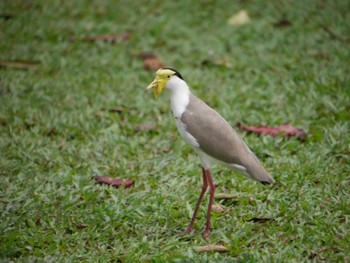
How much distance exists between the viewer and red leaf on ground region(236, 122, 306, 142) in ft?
20.3

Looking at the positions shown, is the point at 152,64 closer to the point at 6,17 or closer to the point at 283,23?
the point at 283,23

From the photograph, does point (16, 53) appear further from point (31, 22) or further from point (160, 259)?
point (160, 259)

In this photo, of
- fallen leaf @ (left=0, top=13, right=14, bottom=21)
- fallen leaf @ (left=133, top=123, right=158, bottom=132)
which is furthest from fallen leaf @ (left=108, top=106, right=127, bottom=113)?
fallen leaf @ (left=0, top=13, right=14, bottom=21)

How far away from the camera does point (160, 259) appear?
421cm

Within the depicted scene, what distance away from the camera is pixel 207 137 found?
15.0 ft

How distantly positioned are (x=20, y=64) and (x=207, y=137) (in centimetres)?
454

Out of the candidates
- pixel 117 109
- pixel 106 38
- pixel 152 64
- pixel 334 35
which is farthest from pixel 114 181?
pixel 334 35

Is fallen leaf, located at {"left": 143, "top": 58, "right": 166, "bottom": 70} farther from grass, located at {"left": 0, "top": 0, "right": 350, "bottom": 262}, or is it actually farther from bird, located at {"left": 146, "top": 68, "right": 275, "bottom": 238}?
bird, located at {"left": 146, "top": 68, "right": 275, "bottom": 238}

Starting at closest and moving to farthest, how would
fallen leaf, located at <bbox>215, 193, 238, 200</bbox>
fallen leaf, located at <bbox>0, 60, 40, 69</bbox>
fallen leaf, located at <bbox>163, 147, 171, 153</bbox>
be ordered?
fallen leaf, located at <bbox>215, 193, 238, 200</bbox> → fallen leaf, located at <bbox>163, 147, 171, 153</bbox> → fallen leaf, located at <bbox>0, 60, 40, 69</bbox>

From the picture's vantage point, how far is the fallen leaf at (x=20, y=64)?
8.09 meters

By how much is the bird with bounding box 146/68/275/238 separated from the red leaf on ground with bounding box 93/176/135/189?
0.95 m

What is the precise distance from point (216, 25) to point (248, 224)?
554cm

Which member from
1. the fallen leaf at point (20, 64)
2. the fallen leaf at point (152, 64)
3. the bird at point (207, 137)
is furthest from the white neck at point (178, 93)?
the fallen leaf at point (20, 64)

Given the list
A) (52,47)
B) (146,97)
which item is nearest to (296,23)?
(146,97)
